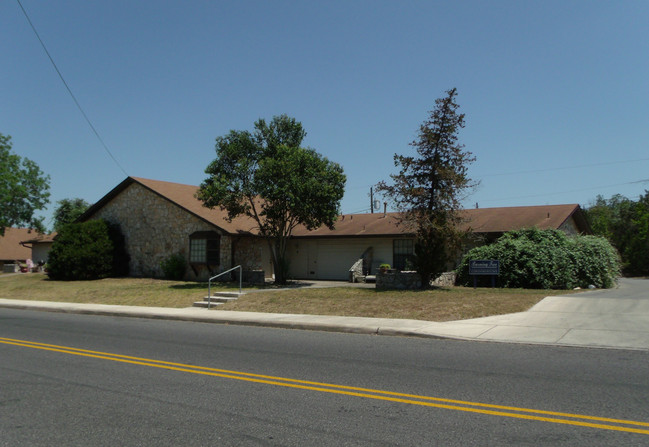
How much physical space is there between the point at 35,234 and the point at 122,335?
5393 cm

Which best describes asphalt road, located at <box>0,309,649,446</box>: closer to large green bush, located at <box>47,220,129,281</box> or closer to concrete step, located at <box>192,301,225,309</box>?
concrete step, located at <box>192,301,225,309</box>

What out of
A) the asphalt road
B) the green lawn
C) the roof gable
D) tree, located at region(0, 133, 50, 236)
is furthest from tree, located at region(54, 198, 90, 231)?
the asphalt road

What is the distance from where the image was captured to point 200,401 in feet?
20.1

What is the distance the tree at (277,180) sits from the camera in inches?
853

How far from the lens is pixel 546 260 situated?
68.6 feet

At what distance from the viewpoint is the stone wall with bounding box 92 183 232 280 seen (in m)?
27.7

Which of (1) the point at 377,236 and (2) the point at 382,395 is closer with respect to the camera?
(2) the point at 382,395

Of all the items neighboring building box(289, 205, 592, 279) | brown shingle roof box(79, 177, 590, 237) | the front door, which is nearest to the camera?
brown shingle roof box(79, 177, 590, 237)

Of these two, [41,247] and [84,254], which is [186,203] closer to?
[84,254]

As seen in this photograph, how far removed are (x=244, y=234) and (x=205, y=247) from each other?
2.25 meters

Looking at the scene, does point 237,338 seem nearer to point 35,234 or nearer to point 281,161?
point 281,161

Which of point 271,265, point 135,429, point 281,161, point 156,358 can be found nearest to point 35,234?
point 271,265

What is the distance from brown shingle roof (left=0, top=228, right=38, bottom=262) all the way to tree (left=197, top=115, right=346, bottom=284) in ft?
117

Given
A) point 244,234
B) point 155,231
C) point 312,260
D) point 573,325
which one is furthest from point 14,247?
point 573,325
